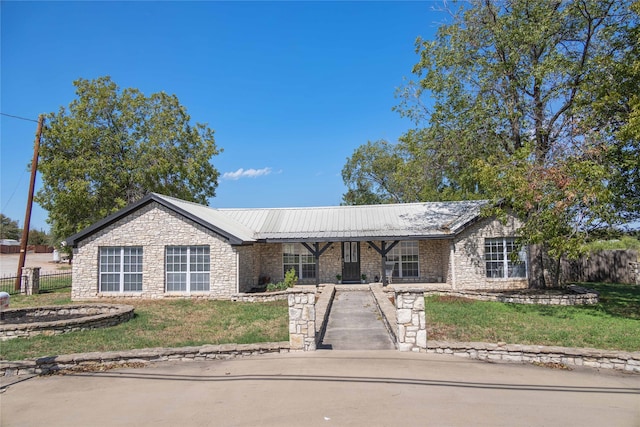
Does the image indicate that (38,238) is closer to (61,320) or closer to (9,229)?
(9,229)

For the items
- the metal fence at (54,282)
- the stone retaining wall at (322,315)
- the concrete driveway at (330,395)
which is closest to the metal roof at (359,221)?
the stone retaining wall at (322,315)

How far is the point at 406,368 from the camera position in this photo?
23.8 feet

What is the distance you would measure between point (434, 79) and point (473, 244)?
7510mm

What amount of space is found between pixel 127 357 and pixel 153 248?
10367 millimetres

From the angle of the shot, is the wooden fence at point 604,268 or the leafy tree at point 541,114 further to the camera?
the wooden fence at point 604,268

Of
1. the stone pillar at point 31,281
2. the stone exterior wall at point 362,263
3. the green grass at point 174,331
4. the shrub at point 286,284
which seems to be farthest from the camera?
the stone exterior wall at point 362,263

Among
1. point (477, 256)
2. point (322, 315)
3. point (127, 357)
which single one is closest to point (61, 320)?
point (127, 357)

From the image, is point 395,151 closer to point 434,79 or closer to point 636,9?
point 434,79

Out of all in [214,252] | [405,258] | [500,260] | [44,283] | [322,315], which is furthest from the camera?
[44,283]

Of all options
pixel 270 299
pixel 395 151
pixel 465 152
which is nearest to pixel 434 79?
pixel 465 152

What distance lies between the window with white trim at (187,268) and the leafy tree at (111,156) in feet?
33.4

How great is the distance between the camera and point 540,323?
11.1 meters

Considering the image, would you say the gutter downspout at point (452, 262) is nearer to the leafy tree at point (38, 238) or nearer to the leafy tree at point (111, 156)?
the leafy tree at point (111, 156)

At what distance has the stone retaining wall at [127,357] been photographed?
7566 millimetres
